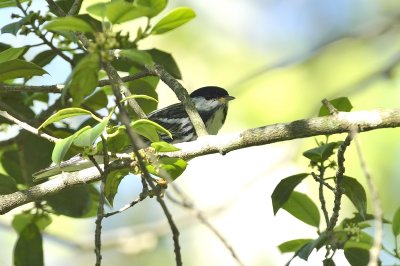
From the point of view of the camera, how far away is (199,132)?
306 cm

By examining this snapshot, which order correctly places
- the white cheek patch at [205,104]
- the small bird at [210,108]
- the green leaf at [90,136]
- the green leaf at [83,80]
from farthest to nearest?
the white cheek patch at [205,104]
the small bird at [210,108]
the green leaf at [90,136]
the green leaf at [83,80]

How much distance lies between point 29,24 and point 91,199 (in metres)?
0.98

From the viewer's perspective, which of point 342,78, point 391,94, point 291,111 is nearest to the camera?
point 391,94

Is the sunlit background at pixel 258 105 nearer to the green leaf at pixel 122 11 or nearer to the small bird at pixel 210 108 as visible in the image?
the small bird at pixel 210 108

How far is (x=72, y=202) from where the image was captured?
12.3 ft

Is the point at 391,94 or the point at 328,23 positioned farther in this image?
the point at 328,23

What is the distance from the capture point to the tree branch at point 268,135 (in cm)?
255

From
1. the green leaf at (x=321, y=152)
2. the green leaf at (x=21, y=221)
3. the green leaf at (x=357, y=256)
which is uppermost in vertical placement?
the green leaf at (x=21, y=221)

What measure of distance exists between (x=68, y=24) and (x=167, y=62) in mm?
1383

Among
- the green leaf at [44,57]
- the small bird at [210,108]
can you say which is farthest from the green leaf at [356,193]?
the small bird at [210,108]

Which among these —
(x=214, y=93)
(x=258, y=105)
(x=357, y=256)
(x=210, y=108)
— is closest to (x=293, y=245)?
(x=357, y=256)

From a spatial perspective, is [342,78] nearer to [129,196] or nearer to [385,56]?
[385,56]

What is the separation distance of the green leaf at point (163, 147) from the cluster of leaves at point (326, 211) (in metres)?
0.50

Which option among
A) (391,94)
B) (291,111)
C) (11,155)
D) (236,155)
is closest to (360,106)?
(391,94)
